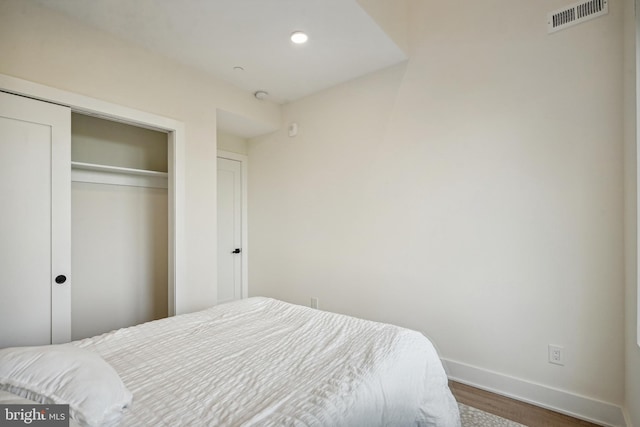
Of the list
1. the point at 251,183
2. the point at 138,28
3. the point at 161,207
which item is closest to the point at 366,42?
the point at 138,28

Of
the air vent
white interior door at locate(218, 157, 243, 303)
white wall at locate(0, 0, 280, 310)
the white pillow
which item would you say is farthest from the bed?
the air vent

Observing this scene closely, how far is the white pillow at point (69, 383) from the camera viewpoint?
906 millimetres

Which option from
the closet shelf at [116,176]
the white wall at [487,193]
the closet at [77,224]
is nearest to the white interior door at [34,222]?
the closet at [77,224]

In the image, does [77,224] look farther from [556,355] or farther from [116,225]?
[556,355]

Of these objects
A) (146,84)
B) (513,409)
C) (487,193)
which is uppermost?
(146,84)

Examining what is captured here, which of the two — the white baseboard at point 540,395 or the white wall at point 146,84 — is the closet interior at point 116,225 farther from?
the white baseboard at point 540,395

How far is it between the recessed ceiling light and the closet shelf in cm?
178

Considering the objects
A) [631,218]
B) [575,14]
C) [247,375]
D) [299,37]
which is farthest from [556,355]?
[299,37]

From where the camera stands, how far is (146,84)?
2.46 m

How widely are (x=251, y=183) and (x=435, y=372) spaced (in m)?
3.07

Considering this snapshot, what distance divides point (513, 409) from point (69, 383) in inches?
94.6

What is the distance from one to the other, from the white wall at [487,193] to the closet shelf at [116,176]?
1637 millimetres

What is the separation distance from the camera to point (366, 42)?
2.37 m

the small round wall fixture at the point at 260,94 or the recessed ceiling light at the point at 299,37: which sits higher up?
the recessed ceiling light at the point at 299,37
